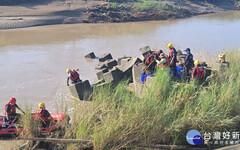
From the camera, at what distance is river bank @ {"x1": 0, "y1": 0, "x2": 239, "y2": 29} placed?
25.7 m

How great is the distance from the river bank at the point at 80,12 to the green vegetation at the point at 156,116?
21.5 metres

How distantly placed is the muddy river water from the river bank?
65.5 inches

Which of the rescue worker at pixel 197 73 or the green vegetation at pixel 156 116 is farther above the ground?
the rescue worker at pixel 197 73

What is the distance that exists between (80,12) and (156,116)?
2605cm

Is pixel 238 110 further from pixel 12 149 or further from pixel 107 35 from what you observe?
pixel 107 35

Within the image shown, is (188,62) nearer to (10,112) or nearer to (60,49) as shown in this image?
(10,112)

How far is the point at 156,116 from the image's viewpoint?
18.3 ft

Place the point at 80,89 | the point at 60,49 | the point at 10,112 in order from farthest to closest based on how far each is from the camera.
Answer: the point at 60,49 < the point at 80,89 < the point at 10,112

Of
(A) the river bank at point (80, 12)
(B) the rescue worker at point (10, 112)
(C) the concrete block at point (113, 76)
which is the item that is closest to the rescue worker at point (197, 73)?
(C) the concrete block at point (113, 76)

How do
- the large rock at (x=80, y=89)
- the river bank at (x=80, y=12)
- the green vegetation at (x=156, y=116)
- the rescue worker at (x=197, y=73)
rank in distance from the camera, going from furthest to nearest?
the river bank at (x=80, y=12), the large rock at (x=80, y=89), the rescue worker at (x=197, y=73), the green vegetation at (x=156, y=116)

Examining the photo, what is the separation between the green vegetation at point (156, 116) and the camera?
5.32 metres

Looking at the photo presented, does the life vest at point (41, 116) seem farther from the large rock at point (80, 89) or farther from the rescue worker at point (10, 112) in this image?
the large rock at point (80, 89)

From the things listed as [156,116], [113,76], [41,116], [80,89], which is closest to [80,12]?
[113,76]

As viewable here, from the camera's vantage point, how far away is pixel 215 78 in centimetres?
759
